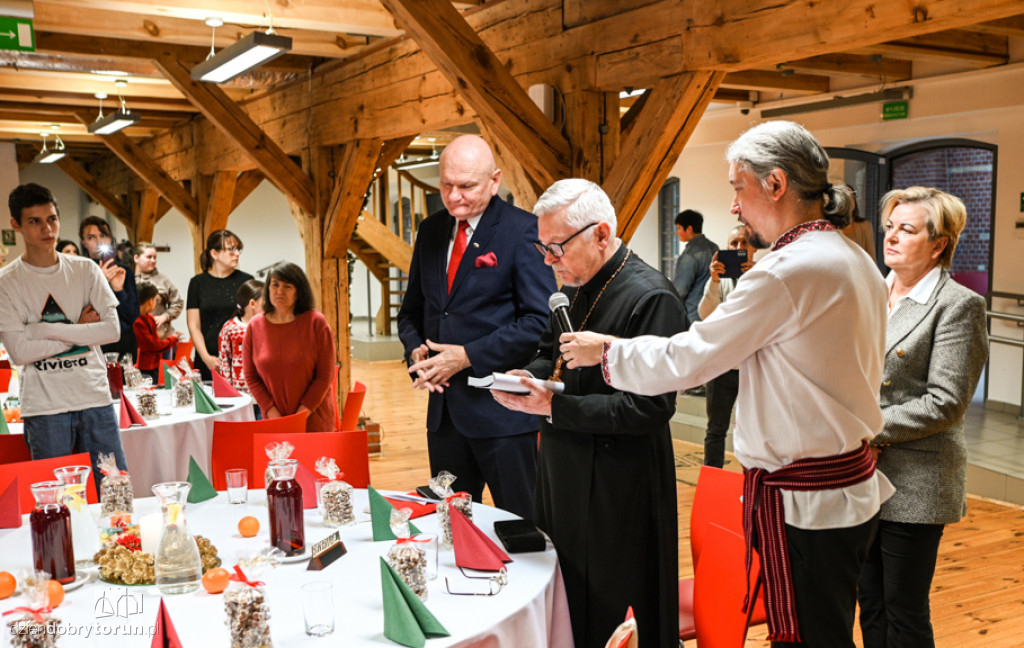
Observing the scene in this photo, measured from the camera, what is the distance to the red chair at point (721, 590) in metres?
2.21

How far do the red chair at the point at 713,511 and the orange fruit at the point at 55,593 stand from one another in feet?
5.46

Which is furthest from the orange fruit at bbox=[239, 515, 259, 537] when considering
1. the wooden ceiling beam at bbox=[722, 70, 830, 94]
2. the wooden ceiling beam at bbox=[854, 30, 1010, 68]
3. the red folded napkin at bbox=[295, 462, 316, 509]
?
the wooden ceiling beam at bbox=[722, 70, 830, 94]

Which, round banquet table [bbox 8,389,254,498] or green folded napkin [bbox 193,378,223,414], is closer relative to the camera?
round banquet table [bbox 8,389,254,498]

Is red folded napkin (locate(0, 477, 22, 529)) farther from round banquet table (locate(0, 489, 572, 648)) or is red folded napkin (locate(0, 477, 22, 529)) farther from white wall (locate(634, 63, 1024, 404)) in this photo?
white wall (locate(634, 63, 1024, 404))

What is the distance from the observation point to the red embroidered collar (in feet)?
6.34

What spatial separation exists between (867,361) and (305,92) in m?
7.32

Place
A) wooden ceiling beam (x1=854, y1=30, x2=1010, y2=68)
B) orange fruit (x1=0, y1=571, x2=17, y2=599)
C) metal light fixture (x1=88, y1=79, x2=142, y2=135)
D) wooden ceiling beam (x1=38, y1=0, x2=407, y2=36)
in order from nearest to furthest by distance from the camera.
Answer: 1. orange fruit (x1=0, y1=571, x2=17, y2=599)
2. wooden ceiling beam (x1=38, y1=0, x2=407, y2=36)
3. wooden ceiling beam (x1=854, y1=30, x2=1010, y2=68)
4. metal light fixture (x1=88, y1=79, x2=142, y2=135)

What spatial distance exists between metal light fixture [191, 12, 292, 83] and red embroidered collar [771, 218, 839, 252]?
413cm

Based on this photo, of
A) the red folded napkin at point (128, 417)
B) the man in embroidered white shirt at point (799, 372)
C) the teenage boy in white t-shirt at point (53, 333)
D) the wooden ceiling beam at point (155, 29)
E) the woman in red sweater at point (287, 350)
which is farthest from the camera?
the wooden ceiling beam at point (155, 29)

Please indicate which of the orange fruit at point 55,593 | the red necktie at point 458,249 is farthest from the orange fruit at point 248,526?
the red necktie at point 458,249

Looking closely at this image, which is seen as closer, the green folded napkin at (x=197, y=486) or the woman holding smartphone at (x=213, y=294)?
the green folded napkin at (x=197, y=486)

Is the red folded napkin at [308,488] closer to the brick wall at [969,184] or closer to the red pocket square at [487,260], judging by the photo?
the red pocket square at [487,260]

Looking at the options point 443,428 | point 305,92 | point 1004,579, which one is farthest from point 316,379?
point 305,92

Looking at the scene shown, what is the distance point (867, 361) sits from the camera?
1.92 metres
